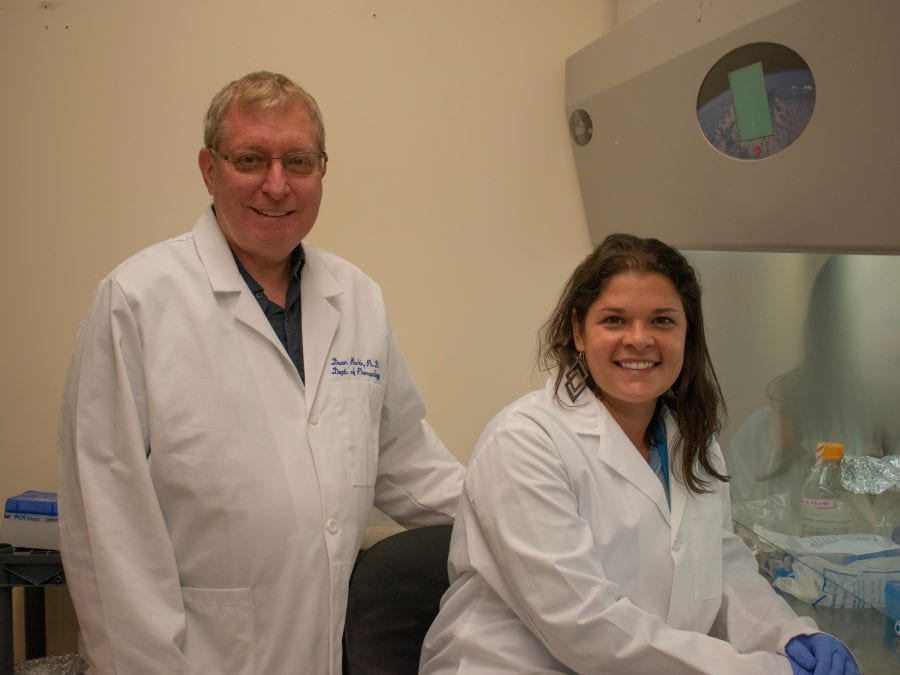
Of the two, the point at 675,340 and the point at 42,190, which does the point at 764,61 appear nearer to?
the point at 675,340

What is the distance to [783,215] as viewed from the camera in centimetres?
142

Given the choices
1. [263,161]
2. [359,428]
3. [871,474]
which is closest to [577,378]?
[359,428]

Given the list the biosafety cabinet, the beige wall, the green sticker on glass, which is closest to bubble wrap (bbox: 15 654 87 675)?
the beige wall

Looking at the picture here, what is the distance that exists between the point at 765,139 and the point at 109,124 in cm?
143

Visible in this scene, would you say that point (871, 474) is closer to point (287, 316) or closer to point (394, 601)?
point (394, 601)

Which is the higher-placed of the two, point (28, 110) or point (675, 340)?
point (28, 110)

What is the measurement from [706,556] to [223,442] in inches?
28.8

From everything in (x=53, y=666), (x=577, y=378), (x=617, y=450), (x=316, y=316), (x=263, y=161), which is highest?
(x=263, y=161)

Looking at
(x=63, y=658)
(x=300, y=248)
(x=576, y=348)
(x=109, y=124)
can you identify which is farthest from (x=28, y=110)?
(x=576, y=348)

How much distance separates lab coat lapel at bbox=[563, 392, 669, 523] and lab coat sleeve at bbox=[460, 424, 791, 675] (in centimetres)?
9

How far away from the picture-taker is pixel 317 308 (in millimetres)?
1404

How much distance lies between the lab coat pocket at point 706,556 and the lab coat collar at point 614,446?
0.15ft

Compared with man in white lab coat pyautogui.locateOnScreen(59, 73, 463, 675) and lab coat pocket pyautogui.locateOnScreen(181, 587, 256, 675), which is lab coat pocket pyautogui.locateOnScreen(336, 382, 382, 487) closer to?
man in white lab coat pyautogui.locateOnScreen(59, 73, 463, 675)

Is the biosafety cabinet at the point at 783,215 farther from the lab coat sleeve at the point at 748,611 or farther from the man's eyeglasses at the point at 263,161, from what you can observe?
the man's eyeglasses at the point at 263,161
